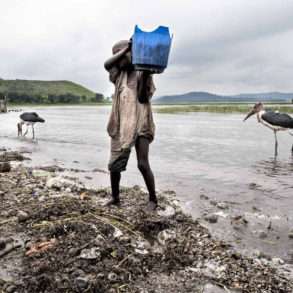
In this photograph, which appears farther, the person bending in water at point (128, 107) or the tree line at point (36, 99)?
the tree line at point (36, 99)

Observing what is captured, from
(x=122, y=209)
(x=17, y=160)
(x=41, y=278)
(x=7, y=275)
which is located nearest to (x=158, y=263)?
(x=41, y=278)

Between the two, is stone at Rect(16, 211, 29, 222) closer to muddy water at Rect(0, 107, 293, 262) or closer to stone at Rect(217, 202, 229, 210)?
muddy water at Rect(0, 107, 293, 262)

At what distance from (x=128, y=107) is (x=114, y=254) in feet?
7.06

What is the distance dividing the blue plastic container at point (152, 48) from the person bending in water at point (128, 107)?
0.48 meters

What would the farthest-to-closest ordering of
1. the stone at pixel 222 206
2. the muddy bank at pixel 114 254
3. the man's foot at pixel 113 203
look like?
the stone at pixel 222 206, the man's foot at pixel 113 203, the muddy bank at pixel 114 254

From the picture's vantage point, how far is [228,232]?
17.4 ft

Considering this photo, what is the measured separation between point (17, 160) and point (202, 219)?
26.1 ft

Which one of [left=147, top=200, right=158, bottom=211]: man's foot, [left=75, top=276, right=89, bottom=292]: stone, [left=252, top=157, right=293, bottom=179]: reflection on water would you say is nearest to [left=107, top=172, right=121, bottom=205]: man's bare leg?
[left=147, top=200, right=158, bottom=211]: man's foot

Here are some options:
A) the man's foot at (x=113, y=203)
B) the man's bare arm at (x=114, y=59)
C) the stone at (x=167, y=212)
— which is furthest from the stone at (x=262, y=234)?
the man's bare arm at (x=114, y=59)

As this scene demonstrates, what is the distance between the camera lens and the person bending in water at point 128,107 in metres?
5.09

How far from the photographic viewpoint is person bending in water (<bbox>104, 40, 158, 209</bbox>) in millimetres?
5094

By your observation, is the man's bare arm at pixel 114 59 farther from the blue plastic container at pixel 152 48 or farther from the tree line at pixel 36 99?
the tree line at pixel 36 99

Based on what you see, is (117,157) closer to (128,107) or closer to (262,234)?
(128,107)

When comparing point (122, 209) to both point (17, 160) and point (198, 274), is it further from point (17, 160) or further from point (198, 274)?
point (17, 160)
